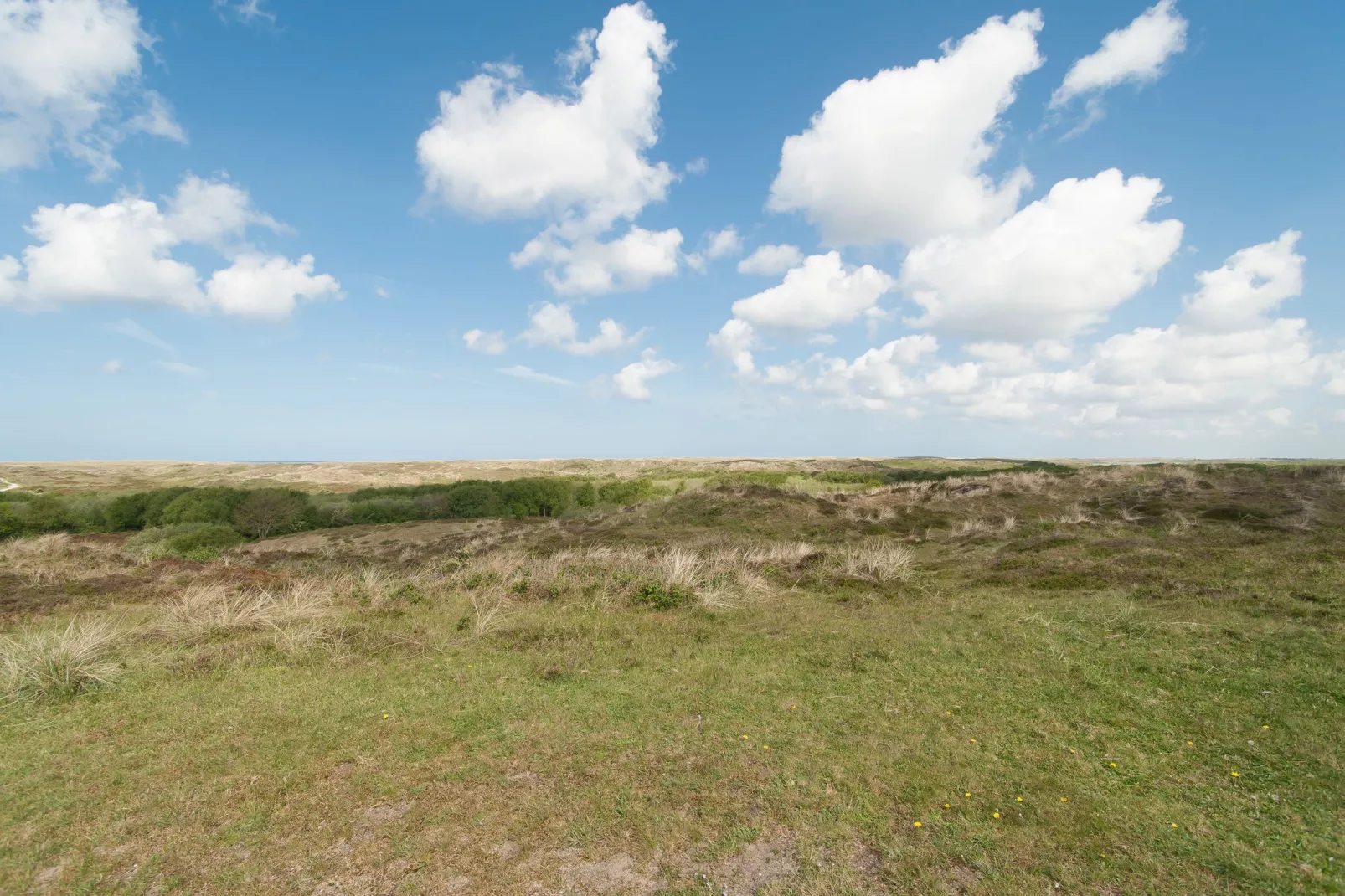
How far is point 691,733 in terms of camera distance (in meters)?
6.57

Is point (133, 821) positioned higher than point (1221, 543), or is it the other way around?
point (1221, 543)

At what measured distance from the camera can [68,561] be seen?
18812 millimetres

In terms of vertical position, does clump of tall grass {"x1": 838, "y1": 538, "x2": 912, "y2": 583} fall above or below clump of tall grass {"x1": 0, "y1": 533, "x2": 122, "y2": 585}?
above

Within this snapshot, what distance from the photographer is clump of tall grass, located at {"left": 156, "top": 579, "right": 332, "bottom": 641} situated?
10220 mm

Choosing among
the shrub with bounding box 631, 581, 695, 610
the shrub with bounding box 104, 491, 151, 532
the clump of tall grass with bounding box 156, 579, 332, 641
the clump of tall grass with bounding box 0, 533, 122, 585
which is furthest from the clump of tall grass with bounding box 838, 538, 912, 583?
the shrub with bounding box 104, 491, 151, 532

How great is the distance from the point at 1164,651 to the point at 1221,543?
10.1m

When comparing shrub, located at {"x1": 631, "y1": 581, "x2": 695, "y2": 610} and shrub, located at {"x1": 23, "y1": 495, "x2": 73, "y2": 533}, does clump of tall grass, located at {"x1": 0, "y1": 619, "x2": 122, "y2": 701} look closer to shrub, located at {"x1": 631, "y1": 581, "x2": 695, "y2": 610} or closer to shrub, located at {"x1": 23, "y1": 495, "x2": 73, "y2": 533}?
shrub, located at {"x1": 631, "y1": 581, "x2": 695, "y2": 610}

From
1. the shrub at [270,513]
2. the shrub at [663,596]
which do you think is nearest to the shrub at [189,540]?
the shrub at [270,513]

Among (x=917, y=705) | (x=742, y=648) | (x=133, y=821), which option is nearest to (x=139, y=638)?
(x=133, y=821)

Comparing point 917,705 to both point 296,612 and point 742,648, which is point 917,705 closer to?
point 742,648

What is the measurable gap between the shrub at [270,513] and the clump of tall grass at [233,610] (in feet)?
134

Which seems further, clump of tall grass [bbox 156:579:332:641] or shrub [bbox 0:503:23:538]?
shrub [bbox 0:503:23:538]

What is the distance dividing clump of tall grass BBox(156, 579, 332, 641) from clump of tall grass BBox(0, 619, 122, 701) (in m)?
1.73

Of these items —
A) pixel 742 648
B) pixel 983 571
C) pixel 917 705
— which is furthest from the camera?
pixel 983 571
